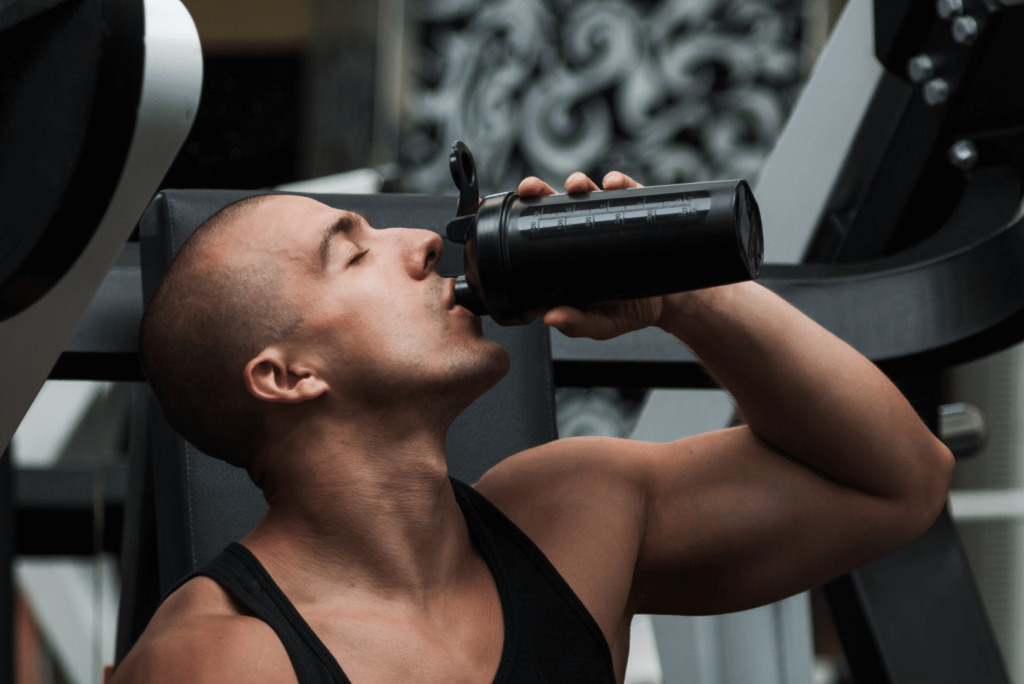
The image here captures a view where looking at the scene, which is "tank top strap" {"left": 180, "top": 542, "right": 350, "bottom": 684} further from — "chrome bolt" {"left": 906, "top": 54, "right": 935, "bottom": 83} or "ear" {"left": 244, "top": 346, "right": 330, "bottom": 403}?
"chrome bolt" {"left": 906, "top": 54, "right": 935, "bottom": 83}

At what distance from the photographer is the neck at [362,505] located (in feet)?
2.52

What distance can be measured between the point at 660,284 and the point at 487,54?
2023 mm

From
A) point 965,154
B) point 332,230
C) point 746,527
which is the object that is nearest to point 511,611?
point 746,527

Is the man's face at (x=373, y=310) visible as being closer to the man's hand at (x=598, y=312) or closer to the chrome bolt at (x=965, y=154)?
the man's hand at (x=598, y=312)

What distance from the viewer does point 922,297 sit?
1005 mm

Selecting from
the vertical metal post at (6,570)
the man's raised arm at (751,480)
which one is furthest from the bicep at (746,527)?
the vertical metal post at (6,570)

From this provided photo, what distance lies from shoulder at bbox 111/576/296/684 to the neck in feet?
0.27

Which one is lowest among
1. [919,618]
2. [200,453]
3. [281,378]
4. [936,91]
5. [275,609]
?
[919,618]

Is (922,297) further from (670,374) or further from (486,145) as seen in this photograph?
(486,145)

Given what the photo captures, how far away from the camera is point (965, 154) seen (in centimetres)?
118

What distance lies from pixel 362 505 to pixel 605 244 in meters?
0.28

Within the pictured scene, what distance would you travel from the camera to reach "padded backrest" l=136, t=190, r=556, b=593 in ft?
3.32

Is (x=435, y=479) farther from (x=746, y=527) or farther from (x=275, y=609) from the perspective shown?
(x=746, y=527)

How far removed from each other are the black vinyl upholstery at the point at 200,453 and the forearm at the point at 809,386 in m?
0.28
